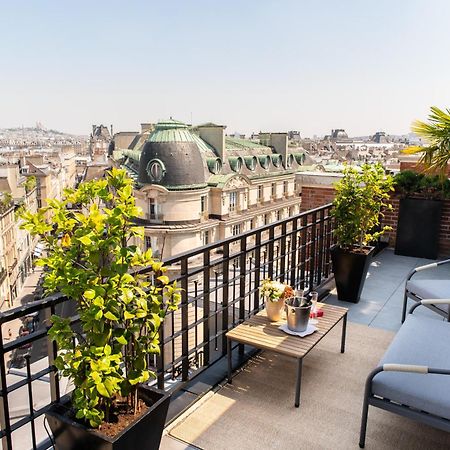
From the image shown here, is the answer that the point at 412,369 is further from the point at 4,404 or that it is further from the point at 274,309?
the point at 4,404

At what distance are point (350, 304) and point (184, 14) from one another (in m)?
8.44

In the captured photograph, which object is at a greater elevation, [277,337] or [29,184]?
[277,337]

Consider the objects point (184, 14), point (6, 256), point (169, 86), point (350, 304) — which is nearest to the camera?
point (350, 304)

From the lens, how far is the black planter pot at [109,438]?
4.65ft

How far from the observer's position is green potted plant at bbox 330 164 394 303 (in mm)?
3938

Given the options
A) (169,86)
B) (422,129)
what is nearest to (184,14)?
(422,129)

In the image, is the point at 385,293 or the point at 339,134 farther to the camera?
the point at 339,134

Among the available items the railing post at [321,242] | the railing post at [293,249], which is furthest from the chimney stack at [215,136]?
the railing post at [293,249]

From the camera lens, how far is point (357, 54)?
10039mm

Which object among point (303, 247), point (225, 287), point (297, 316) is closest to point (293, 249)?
point (303, 247)

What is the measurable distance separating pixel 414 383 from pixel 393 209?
4176 mm

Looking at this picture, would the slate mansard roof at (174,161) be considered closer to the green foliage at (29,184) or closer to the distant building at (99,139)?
the green foliage at (29,184)

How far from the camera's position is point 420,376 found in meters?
1.93

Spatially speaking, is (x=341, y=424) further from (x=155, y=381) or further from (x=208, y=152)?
(x=208, y=152)
